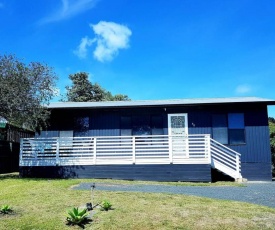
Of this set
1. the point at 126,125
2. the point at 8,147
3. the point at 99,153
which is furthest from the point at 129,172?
the point at 8,147

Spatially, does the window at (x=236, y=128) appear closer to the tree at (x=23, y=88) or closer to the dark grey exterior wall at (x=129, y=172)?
the dark grey exterior wall at (x=129, y=172)

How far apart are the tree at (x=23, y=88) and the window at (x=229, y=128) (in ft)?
27.4

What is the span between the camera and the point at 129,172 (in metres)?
14.1

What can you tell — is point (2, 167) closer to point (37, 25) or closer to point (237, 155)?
point (37, 25)

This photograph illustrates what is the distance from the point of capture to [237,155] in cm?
1410

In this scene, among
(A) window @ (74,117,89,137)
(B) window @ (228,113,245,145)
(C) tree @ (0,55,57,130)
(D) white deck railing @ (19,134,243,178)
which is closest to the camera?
A: (C) tree @ (0,55,57,130)

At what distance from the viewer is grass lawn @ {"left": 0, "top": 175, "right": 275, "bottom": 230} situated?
5840 mm

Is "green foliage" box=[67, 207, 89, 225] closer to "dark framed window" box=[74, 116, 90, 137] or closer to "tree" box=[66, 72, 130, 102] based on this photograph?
"dark framed window" box=[74, 116, 90, 137]

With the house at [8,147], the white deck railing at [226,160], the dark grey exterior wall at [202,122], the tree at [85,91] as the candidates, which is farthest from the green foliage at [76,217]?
the tree at [85,91]

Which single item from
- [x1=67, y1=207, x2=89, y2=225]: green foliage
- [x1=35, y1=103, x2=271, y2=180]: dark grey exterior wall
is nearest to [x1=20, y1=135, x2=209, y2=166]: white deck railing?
[x1=35, y1=103, x2=271, y2=180]: dark grey exterior wall

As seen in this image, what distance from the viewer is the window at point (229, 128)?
50.7 feet

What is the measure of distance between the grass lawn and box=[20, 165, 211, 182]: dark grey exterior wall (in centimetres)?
489

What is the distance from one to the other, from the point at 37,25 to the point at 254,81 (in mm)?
13787

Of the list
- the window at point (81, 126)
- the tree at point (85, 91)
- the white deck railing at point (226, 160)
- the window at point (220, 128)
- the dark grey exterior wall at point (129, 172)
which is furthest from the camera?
the tree at point (85, 91)
